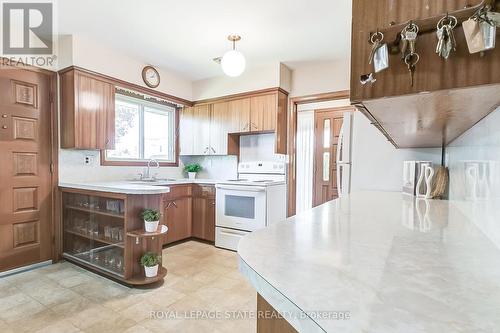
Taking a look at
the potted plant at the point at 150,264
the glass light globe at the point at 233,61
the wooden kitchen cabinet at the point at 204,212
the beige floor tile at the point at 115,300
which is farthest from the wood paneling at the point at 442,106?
the wooden kitchen cabinet at the point at 204,212

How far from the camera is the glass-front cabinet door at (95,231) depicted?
250cm

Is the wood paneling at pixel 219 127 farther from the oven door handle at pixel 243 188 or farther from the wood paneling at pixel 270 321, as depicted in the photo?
the wood paneling at pixel 270 321

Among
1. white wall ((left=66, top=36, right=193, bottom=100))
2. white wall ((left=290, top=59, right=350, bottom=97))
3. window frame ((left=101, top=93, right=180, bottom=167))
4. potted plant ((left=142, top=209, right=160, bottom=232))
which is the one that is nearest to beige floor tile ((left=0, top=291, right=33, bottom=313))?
potted plant ((left=142, top=209, right=160, bottom=232))

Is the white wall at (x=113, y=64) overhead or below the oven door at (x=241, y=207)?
overhead

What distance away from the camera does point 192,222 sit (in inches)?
149

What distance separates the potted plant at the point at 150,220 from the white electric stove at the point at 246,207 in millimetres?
1182

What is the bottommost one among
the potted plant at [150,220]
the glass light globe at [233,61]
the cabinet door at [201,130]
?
the potted plant at [150,220]

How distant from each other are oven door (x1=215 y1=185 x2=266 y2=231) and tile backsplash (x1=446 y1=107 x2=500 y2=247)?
2.23 meters

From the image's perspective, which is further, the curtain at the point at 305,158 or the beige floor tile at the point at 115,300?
the curtain at the point at 305,158

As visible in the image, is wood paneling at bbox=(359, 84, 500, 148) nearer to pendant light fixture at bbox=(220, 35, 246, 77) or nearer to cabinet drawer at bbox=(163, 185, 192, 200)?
pendant light fixture at bbox=(220, 35, 246, 77)

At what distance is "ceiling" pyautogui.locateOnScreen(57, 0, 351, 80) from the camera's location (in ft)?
7.29

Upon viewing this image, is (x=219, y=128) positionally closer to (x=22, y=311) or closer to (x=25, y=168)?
(x=25, y=168)

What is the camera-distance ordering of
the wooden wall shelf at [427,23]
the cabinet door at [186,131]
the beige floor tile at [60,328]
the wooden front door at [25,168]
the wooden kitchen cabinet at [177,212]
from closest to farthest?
the wooden wall shelf at [427,23] → the beige floor tile at [60,328] → the wooden front door at [25,168] → the wooden kitchen cabinet at [177,212] → the cabinet door at [186,131]

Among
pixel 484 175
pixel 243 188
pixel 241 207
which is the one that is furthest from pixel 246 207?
pixel 484 175
